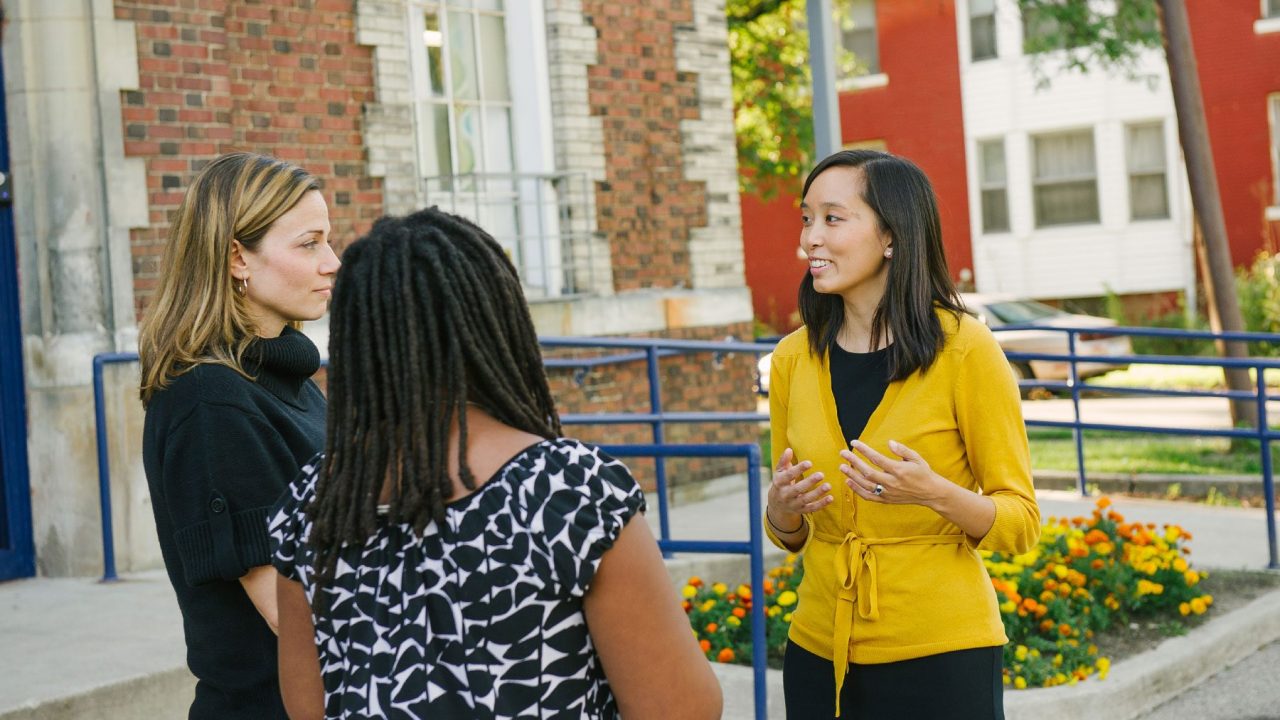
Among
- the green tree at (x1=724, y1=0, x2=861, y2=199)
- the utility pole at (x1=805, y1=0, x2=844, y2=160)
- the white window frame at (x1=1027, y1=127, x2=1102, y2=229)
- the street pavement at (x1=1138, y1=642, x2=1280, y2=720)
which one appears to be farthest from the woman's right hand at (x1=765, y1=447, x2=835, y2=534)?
the white window frame at (x1=1027, y1=127, x2=1102, y2=229)

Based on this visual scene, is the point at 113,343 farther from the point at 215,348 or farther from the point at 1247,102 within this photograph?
the point at 1247,102

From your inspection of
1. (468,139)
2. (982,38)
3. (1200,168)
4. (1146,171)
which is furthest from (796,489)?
(982,38)

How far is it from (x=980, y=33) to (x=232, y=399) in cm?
2471

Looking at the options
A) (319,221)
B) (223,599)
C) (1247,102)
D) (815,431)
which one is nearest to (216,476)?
(223,599)

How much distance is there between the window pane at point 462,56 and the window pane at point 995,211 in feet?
58.2

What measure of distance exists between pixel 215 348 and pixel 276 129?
18.7 ft

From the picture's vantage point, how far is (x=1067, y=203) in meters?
25.2

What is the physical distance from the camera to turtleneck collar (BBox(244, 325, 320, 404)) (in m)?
2.72

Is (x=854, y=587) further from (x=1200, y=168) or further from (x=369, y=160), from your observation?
(x=1200, y=168)

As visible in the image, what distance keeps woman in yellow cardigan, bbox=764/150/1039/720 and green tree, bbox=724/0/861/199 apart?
16.4 meters

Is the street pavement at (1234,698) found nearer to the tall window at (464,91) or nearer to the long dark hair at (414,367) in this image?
the long dark hair at (414,367)

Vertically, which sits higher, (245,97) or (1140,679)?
(245,97)

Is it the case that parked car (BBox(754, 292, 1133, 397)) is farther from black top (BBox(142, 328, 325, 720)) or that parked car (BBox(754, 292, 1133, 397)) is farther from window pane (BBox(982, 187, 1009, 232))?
black top (BBox(142, 328, 325, 720))

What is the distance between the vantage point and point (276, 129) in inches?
318
